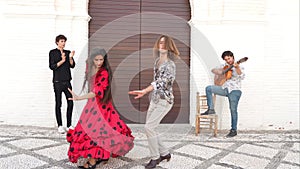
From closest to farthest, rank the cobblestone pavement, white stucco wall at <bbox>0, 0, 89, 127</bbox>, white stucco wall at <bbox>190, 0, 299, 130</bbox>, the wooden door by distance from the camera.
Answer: the cobblestone pavement
white stucco wall at <bbox>0, 0, 89, 127</bbox>
white stucco wall at <bbox>190, 0, 299, 130</bbox>
the wooden door

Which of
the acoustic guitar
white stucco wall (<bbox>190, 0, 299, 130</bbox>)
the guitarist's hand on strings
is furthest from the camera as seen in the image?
white stucco wall (<bbox>190, 0, 299, 130</bbox>)

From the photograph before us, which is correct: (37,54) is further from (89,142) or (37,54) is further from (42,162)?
(89,142)

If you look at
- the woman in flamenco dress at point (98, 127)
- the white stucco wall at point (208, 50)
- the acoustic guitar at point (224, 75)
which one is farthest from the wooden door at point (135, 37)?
the woman in flamenco dress at point (98, 127)

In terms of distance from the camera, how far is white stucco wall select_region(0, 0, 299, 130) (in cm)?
522

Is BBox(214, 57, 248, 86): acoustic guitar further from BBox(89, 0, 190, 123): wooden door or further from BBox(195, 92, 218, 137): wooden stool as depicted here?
BBox(89, 0, 190, 123): wooden door

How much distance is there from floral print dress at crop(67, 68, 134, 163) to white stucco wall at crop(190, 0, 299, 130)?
2.70 metres

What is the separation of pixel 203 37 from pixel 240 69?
3.43 feet

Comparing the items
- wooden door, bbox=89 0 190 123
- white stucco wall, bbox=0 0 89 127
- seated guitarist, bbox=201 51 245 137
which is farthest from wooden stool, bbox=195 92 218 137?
white stucco wall, bbox=0 0 89 127

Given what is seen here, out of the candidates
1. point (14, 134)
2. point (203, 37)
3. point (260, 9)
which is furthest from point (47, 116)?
point (260, 9)

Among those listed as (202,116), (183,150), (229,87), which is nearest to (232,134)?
(202,116)

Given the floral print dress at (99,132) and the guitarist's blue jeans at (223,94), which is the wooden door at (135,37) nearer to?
the guitarist's blue jeans at (223,94)

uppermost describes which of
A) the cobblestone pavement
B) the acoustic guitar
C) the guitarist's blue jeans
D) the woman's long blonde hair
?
the woman's long blonde hair

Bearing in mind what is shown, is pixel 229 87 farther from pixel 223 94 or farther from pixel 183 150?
pixel 183 150

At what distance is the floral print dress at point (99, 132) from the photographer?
3.12 metres
